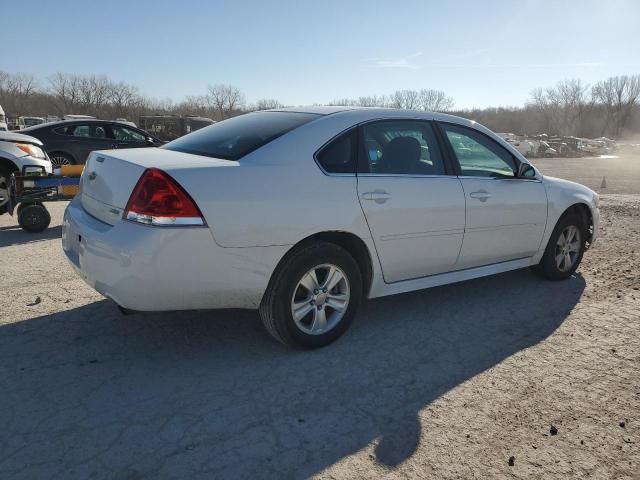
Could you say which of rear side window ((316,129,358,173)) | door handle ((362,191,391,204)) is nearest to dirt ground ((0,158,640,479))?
door handle ((362,191,391,204))

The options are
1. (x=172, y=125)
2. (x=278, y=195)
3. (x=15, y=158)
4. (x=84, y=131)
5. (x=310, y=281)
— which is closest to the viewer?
(x=278, y=195)

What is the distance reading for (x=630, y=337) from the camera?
3.93 metres

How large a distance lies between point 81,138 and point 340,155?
986cm

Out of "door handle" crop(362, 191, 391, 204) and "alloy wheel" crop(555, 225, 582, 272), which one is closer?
"door handle" crop(362, 191, 391, 204)

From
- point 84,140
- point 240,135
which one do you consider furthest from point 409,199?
point 84,140

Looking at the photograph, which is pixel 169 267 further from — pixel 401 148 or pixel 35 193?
pixel 35 193

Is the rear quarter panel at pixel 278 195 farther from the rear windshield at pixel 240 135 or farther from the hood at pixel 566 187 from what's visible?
the hood at pixel 566 187

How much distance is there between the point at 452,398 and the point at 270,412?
1064 millimetres

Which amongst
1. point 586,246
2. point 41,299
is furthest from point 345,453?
point 586,246

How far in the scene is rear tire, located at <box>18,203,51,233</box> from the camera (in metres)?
6.81

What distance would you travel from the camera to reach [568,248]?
205 inches

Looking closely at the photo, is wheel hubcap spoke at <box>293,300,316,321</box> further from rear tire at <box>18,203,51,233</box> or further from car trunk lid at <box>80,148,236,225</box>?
rear tire at <box>18,203,51,233</box>

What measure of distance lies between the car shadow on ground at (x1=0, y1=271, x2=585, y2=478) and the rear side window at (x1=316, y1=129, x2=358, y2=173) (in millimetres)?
1253

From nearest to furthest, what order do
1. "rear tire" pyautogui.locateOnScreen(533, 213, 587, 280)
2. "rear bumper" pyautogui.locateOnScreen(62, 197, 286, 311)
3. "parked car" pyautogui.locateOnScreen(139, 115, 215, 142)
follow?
"rear bumper" pyautogui.locateOnScreen(62, 197, 286, 311) < "rear tire" pyautogui.locateOnScreen(533, 213, 587, 280) < "parked car" pyautogui.locateOnScreen(139, 115, 215, 142)
